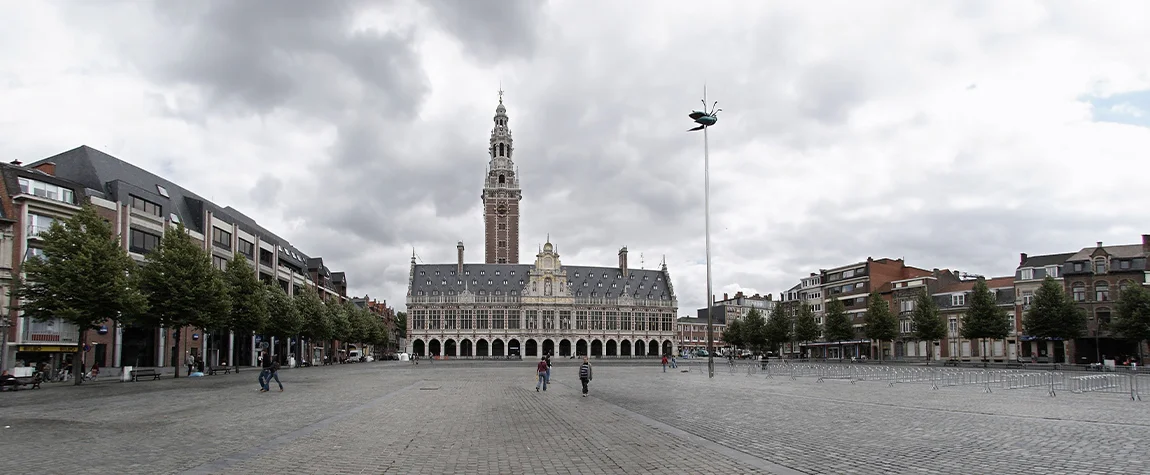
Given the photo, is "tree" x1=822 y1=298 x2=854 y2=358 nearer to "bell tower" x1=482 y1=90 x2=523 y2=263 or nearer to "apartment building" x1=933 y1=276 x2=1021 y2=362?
"apartment building" x1=933 y1=276 x2=1021 y2=362

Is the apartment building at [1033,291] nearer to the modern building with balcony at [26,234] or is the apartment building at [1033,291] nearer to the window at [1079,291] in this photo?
the window at [1079,291]

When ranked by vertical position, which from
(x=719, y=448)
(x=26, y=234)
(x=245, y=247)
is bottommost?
(x=719, y=448)

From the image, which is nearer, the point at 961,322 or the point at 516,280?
the point at 961,322

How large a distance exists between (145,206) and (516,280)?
86.0 m

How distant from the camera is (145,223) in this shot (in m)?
52.3

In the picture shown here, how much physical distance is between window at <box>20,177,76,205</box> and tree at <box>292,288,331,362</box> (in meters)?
25.6

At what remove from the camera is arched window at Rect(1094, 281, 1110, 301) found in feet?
219

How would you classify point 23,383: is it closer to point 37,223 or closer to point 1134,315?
point 37,223

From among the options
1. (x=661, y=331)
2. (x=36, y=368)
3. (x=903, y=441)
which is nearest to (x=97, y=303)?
(x=36, y=368)

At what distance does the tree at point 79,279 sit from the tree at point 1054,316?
67481 millimetres

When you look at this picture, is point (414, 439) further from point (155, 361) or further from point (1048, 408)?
point (155, 361)

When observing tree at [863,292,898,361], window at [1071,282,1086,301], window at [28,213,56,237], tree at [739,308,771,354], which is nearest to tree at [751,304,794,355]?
tree at [739,308,771,354]

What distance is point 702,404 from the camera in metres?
22.8

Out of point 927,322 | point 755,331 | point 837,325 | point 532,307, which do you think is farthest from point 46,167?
point 532,307
